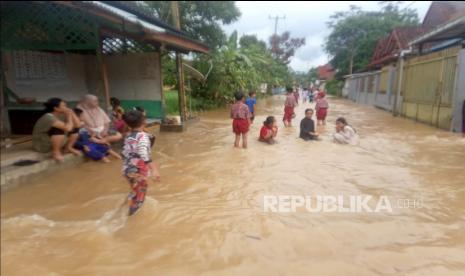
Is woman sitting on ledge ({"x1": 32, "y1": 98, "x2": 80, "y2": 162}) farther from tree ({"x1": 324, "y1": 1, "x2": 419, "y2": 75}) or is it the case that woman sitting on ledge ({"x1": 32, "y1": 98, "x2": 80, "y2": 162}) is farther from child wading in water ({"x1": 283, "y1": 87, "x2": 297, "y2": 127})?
tree ({"x1": 324, "y1": 1, "x2": 419, "y2": 75})

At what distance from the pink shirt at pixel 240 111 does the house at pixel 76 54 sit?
1.91m

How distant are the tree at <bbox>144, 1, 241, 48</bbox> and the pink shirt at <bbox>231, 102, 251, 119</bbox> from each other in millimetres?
12773

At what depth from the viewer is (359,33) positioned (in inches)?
1469

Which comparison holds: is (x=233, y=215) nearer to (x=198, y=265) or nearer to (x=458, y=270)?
(x=198, y=265)

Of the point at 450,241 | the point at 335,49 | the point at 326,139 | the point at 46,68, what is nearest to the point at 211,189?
the point at 450,241

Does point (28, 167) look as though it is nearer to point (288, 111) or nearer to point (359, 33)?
point (288, 111)

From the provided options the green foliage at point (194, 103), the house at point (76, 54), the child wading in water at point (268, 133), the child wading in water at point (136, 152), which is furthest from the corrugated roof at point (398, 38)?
the child wading in water at point (136, 152)

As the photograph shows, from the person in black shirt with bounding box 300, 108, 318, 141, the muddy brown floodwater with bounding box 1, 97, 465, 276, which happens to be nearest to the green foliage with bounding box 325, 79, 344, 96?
the person in black shirt with bounding box 300, 108, 318, 141

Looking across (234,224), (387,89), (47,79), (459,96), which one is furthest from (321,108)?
(387,89)

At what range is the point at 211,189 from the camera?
4.81m

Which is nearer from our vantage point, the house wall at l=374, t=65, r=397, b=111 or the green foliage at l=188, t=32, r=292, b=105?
the house wall at l=374, t=65, r=397, b=111

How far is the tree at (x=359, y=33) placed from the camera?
35.5 m

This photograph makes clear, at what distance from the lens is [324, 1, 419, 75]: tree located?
117 ft

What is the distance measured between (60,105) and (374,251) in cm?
451
